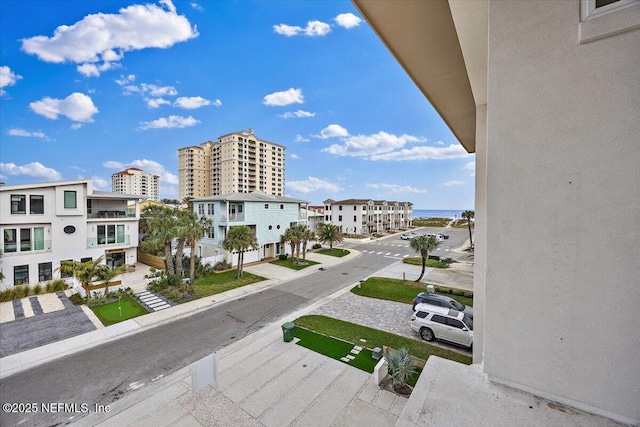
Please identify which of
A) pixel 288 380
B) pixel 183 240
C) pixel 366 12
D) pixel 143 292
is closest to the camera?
pixel 366 12

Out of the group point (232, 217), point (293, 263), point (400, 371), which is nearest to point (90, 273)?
point (232, 217)

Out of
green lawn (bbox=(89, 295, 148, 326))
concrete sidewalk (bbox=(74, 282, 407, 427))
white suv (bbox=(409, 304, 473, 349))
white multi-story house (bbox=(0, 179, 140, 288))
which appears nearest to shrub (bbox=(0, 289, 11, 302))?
white multi-story house (bbox=(0, 179, 140, 288))

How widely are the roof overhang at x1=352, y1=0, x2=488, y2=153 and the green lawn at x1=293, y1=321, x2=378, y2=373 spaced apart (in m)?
8.81

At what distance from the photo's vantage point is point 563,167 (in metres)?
1.90

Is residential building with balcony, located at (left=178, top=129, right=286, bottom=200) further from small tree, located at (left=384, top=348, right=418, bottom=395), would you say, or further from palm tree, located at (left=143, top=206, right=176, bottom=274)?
small tree, located at (left=384, top=348, right=418, bottom=395)

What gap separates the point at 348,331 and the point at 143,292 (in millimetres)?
13469

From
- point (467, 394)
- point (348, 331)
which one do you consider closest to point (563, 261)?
point (467, 394)

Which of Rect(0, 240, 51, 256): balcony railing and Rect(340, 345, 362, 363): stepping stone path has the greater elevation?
Rect(0, 240, 51, 256): balcony railing

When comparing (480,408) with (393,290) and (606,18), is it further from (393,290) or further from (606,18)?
(393,290)

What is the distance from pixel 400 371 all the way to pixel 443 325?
405cm

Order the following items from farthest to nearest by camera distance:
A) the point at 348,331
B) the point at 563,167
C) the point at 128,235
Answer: the point at 128,235
the point at 348,331
the point at 563,167

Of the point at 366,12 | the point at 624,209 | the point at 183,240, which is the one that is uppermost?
the point at 366,12

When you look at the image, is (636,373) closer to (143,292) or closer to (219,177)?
(143,292)

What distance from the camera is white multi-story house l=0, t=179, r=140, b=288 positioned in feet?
55.6
